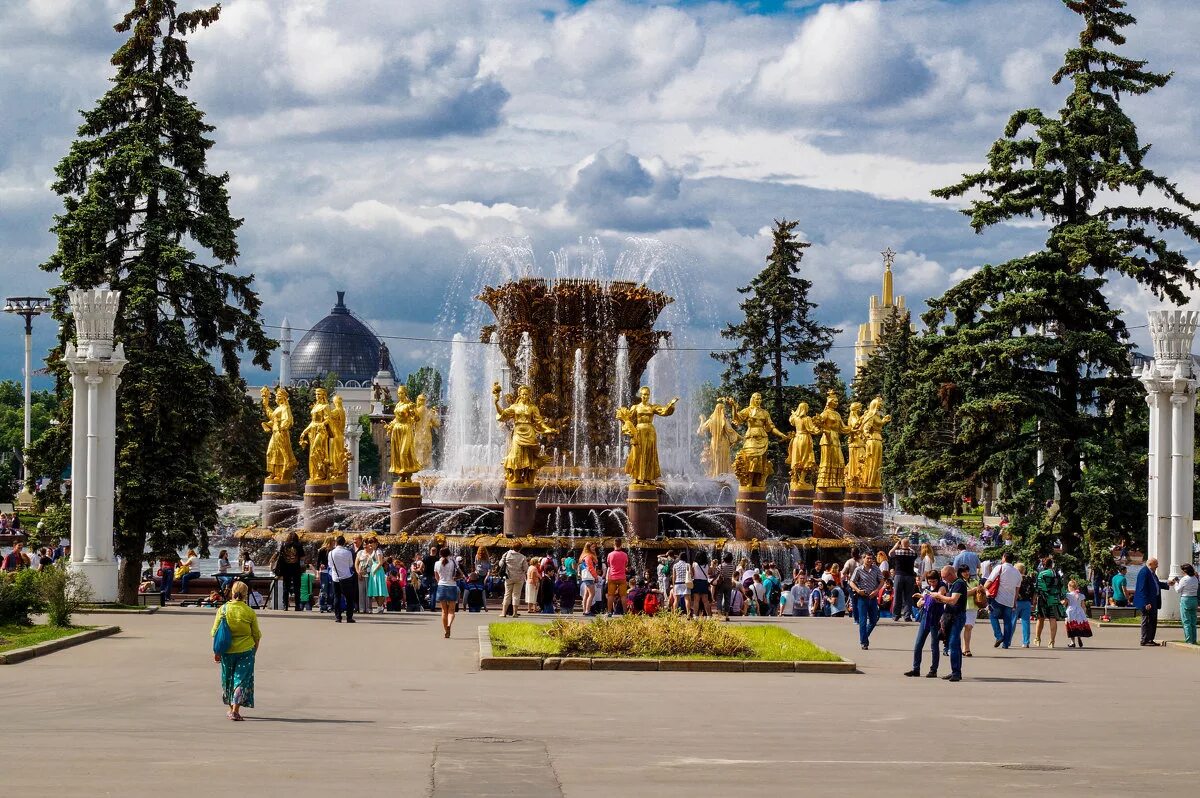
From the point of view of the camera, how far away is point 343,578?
82.1ft

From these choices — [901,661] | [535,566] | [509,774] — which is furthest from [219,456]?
[509,774]

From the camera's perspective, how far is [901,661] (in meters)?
20.6

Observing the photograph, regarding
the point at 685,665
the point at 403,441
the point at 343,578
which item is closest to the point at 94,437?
the point at 343,578

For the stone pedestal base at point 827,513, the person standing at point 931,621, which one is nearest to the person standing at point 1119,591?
the stone pedestal base at point 827,513

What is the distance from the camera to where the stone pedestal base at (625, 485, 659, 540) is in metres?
33.8

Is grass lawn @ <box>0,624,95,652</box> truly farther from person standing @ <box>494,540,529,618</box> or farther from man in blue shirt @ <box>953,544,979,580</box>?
man in blue shirt @ <box>953,544,979,580</box>

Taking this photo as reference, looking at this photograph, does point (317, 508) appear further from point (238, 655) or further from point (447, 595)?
point (238, 655)

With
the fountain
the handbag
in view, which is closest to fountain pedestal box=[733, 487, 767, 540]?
the fountain

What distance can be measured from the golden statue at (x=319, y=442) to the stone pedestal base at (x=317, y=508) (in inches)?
9.6

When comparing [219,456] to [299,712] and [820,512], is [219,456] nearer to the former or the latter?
[820,512]

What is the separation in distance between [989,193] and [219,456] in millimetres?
15861

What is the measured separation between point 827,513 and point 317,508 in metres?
11.2

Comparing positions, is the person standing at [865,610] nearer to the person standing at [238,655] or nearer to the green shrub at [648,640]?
the green shrub at [648,640]

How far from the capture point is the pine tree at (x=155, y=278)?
30.5 meters
